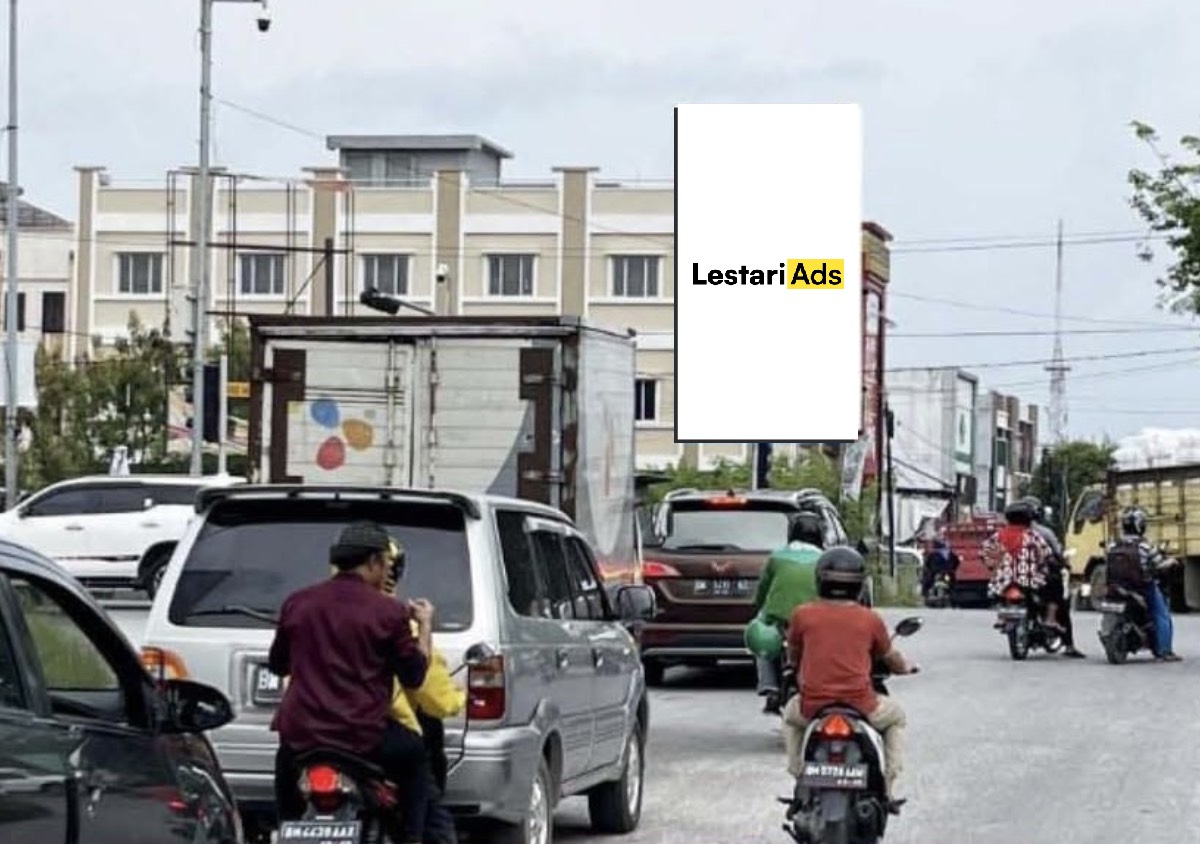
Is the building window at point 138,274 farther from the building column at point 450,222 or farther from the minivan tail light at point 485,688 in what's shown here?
the minivan tail light at point 485,688

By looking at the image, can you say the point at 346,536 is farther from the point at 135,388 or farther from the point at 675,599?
the point at 135,388

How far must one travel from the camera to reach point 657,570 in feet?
70.6

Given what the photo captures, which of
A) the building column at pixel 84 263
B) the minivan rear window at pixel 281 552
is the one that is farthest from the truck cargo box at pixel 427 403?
the building column at pixel 84 263

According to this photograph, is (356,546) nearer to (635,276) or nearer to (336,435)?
(336,435)

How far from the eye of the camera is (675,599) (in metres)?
21.4

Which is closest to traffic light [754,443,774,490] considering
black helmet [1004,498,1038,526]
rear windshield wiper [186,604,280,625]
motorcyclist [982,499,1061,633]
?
black helmet [1004,498,1038,526]

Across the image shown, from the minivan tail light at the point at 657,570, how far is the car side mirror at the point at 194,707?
1413 centimetres

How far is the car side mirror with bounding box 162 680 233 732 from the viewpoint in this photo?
7332mm

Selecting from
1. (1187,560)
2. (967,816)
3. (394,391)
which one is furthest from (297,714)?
(1187,560)

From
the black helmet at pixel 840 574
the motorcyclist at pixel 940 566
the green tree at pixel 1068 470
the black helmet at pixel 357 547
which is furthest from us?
the green tree at pixel 1068 470

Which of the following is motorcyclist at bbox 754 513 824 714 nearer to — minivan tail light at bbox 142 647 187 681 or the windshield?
the windshield

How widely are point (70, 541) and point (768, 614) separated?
1972 centimetres

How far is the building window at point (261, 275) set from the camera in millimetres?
75188

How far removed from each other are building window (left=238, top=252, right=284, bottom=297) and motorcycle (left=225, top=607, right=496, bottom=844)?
67035 mm
